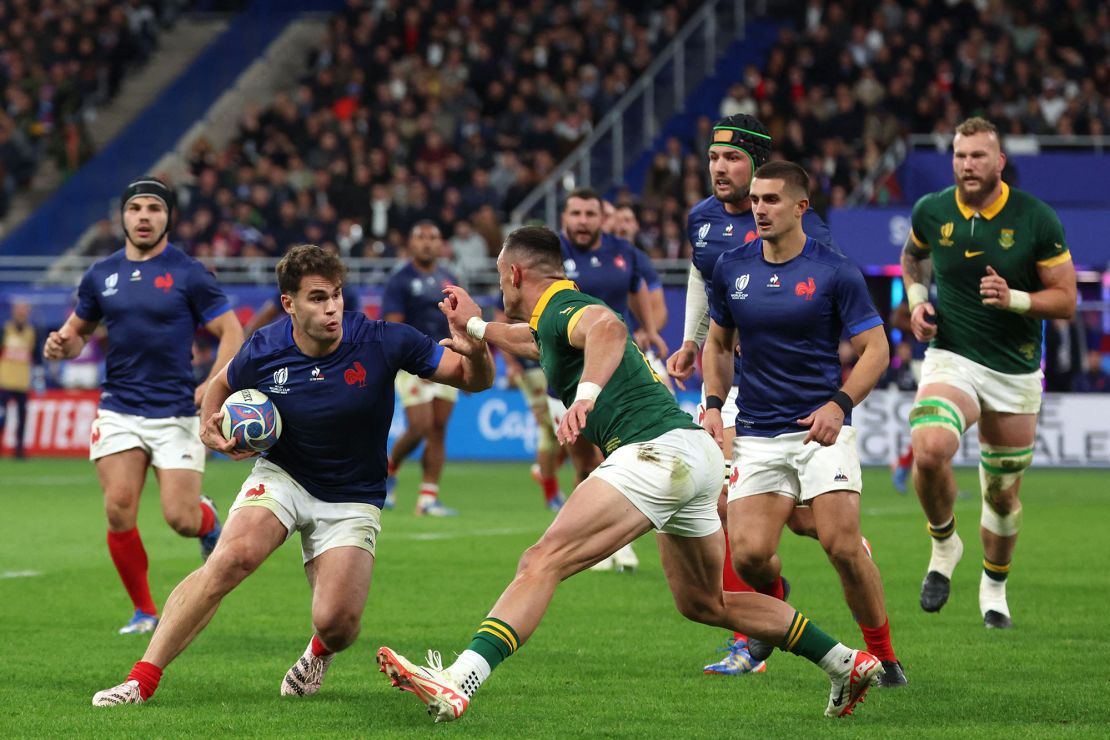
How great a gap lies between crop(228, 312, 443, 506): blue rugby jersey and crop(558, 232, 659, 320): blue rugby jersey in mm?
5236

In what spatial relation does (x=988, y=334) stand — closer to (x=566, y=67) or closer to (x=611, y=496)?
(x=611, y=496)

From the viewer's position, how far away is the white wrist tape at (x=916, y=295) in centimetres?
1004

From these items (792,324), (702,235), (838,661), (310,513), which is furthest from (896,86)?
(838,661)

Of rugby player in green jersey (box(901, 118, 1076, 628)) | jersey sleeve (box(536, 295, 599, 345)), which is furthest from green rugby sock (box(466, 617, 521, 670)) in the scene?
rugby player in green jersey (box(901, 118, 1076, 628))

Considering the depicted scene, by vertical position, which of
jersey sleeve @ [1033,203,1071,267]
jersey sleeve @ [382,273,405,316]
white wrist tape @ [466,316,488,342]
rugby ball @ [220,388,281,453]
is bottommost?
jersey sleeve @ [382,273,405,316]

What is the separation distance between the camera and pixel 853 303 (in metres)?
7.98

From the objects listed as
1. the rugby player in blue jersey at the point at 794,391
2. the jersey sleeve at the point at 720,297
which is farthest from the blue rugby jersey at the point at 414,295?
the rugby player in blue jersey at the point at 794,391

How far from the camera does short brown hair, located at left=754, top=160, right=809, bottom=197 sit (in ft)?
26.5

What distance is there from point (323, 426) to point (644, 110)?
81.8 ft

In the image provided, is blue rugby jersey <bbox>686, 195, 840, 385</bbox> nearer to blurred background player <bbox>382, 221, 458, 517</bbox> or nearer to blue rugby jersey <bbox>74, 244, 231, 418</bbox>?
blue rugby jersey <bbox>74, 244, 231, 418</bbox>

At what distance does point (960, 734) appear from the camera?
22.8 feet

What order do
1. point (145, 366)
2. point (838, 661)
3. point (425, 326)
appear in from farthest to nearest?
point (425, 326)
point (145, 366)
point (838, 661)

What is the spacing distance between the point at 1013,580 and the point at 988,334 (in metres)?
3.01

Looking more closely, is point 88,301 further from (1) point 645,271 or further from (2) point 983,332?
(2) point 983,332
